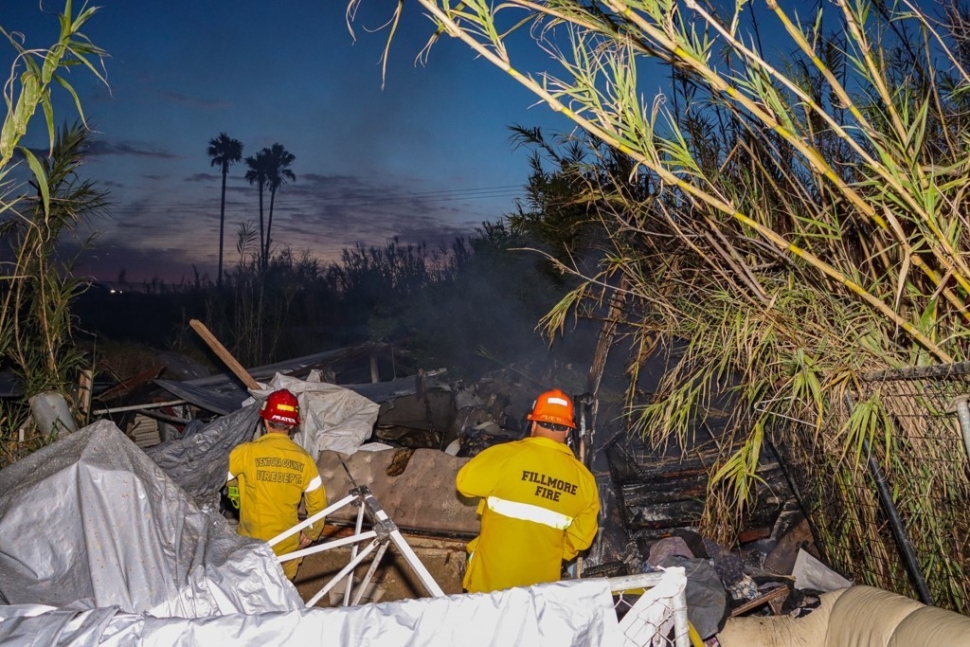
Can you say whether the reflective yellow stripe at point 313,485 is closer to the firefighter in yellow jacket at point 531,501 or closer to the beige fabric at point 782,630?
the firefighter in yellow jacket at point 531,501

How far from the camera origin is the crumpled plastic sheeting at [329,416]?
25.1 ft

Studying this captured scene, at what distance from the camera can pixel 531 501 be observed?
3.57 m

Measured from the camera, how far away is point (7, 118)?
1819 mm

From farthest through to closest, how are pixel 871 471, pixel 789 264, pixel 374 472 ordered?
pixel 374 472 → pixel 789 264 → pixel 871 471

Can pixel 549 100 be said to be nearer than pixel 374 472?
Yes

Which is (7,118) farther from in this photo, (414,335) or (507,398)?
(414,335)

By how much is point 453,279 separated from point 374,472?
5914 millimetres

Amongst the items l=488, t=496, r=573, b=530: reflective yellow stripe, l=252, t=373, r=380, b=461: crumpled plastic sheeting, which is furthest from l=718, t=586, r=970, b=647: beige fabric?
l=252, t=373, r=380, b=461: crumpled plastic sheeting

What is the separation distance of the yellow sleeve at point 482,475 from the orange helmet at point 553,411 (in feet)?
0.86

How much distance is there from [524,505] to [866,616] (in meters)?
1.56

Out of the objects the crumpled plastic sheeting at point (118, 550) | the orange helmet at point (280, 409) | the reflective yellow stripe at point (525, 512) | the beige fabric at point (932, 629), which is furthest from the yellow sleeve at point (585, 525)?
the orange helmet at point (280, 409)

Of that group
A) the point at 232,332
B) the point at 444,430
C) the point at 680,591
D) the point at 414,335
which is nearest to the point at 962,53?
the point at 680,591

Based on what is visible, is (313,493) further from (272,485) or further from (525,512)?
(525,512)

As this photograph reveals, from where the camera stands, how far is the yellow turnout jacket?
3568 mm
